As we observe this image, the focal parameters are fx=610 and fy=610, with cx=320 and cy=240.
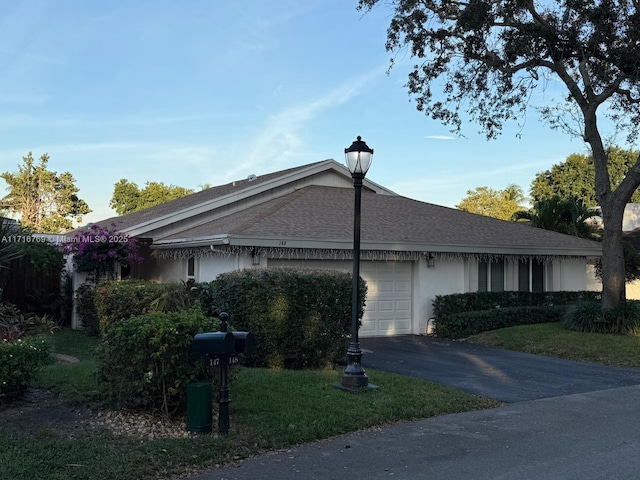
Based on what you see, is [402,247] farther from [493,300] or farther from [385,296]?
[493,300]

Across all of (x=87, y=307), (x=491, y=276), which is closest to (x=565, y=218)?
(x=491, y=276)

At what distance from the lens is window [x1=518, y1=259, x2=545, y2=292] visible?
64.1 ft

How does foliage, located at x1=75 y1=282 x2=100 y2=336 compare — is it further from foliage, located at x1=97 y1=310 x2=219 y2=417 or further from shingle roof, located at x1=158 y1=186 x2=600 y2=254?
foliage, located at x1=97 y1=310 x2=219 y2=417

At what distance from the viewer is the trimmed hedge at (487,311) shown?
53.6ft

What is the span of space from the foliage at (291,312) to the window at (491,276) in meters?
8.59

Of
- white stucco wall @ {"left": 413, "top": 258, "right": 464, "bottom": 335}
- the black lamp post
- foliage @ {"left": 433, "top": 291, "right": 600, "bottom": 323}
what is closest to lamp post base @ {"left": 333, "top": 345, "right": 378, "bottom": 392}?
the black lamp post

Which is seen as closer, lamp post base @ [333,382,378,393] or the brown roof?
lamp post base @ [333,382,378,393]

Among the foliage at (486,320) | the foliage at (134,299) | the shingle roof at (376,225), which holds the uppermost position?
the shingle roof at (376,225)

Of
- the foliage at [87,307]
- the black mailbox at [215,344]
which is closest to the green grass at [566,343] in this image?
the black mailbox at [215,344]

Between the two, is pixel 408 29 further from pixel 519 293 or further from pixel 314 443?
pixel 314 443

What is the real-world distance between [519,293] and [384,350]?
6617 millimetres

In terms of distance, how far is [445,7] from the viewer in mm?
16656

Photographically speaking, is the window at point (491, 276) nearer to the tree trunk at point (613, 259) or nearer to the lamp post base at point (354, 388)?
the tree trunk at point (613, 259)

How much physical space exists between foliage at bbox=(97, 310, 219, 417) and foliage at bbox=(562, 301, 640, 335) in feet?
37.2
